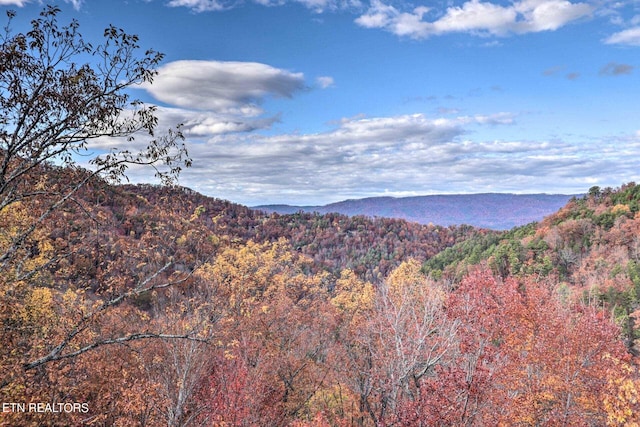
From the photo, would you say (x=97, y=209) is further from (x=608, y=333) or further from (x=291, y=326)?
(x=608, y=333)

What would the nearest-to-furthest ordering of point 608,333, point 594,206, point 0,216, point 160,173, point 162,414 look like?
point 160,173, point 0,216, point 162,414, point 608,333, point 594,206

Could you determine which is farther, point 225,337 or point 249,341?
point 249,341

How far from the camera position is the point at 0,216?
12812 millimetres

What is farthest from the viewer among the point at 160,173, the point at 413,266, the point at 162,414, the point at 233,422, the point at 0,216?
the point at 413,266

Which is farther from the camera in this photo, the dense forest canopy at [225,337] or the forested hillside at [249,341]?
the forested hillside at [249,341]

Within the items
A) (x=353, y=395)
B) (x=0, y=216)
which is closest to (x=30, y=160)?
(x=0, y=216)

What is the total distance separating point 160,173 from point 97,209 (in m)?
3.33

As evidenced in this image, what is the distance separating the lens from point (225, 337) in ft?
90.7

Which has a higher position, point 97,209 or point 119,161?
point 119,161

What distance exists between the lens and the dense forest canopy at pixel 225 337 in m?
11.9

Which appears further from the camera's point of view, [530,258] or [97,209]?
[530,258]

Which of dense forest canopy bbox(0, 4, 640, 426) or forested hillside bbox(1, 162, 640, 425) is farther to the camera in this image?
forested hillside bbox(1, 162, 640, 425)

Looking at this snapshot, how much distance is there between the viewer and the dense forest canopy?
11906mm

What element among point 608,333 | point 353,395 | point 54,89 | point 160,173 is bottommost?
point 353,395
